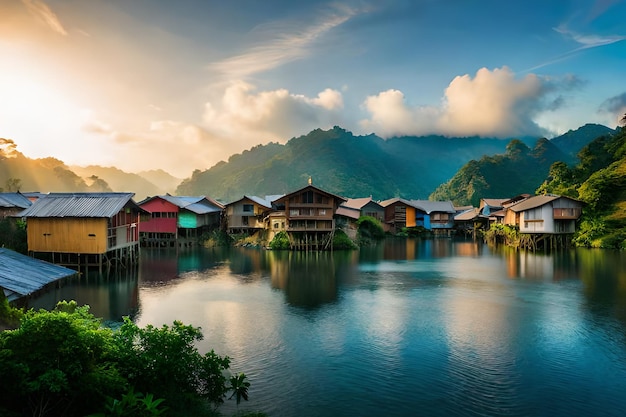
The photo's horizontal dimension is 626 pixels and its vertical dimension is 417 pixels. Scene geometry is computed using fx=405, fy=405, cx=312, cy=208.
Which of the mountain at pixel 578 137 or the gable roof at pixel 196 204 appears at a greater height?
the mountain at pixel 578 137

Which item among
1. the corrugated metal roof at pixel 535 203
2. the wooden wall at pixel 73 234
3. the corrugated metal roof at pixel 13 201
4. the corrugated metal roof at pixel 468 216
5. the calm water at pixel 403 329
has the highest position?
the corrugated metal roof at pixel 13 201

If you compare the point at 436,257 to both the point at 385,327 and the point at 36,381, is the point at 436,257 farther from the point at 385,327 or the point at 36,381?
the point at 36,381

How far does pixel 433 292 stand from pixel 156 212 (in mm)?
37122

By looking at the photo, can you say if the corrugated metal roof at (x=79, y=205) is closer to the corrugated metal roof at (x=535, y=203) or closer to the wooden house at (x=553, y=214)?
the corrugated metal roof at (x=535, y=203)

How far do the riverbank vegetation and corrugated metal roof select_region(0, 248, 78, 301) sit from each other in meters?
4.75

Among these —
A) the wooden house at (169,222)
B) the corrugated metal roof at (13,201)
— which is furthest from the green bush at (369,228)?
the corrugated metal roof at (13,201)

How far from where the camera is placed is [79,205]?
28516 millimetres

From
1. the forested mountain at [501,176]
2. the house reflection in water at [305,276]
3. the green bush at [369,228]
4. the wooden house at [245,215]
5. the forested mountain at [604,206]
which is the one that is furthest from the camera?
the forested mountain at [501,176]

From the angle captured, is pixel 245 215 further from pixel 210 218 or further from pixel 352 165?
pixel 352 165

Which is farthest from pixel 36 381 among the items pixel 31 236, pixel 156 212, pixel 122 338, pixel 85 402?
pixel 156 212

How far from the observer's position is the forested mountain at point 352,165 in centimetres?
12175

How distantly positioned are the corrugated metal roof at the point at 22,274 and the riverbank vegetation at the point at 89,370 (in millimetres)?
4754

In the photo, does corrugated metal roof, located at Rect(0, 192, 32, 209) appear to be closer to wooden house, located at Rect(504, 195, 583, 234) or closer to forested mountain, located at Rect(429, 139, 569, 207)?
wooden house, located at Rect(504, 195, 583, 234)

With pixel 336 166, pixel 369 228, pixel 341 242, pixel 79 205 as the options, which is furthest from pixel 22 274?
pixel 336 166
